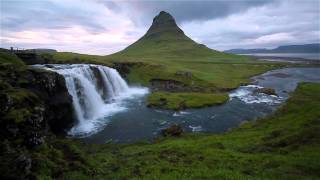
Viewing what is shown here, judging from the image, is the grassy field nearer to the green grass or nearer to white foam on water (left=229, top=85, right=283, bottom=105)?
the green grass

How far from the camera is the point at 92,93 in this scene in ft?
212

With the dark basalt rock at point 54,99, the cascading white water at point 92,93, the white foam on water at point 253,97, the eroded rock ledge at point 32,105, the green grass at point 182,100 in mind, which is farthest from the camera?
the white foam on water at point 253,97

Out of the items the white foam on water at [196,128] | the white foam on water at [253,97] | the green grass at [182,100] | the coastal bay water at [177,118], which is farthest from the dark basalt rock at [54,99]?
the white foam on water at [253,97]

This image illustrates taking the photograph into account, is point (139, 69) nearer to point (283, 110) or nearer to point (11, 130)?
point (283, 110)

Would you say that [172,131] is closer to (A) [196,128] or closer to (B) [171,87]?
(A) [196,128]

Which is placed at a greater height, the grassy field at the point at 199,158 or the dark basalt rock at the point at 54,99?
the dark basalt rock at the point at 54,99

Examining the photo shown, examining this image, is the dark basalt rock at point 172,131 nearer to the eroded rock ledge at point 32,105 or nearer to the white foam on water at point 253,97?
the eroded rock ledge at point 32,105

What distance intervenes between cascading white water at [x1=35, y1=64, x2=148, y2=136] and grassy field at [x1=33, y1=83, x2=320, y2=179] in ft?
40.8

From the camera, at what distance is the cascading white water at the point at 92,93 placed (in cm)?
5328

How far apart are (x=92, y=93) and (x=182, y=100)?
60.9 feet

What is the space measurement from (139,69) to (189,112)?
156 ft

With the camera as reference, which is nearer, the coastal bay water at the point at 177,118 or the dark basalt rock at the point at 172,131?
the dark basalt rock at the point at 172,131

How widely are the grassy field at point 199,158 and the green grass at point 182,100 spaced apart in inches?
919

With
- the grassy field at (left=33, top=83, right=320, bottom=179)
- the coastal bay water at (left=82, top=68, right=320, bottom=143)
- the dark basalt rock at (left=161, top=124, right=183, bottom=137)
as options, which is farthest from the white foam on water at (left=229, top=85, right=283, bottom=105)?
the dark basalt rock at (left=161, top=124, right=183, bottom=137)
